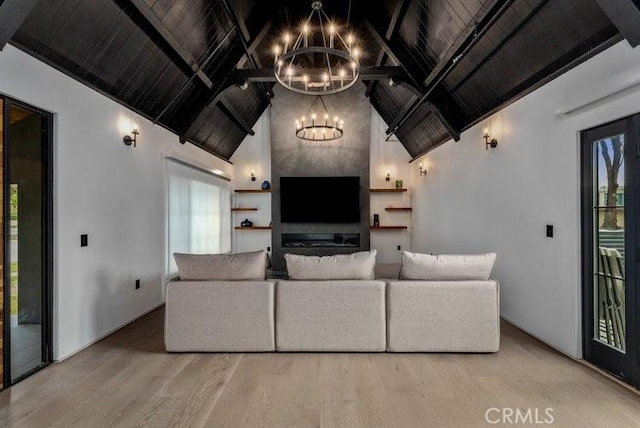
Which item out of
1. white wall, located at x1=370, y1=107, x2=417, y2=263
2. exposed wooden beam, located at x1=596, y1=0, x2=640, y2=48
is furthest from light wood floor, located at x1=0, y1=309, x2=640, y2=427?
white wall, located at x1=370, y1=107, x2=417, y2=263

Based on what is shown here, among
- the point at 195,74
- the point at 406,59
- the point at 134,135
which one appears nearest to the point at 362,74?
the point at 406,59

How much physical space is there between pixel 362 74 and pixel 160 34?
108 inches

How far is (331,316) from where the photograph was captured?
2.86 metres

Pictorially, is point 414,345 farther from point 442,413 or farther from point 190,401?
point 190,401

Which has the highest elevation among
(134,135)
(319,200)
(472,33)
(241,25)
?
(241,25)

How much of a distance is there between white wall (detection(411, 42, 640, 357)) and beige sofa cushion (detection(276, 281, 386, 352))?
1577 mm

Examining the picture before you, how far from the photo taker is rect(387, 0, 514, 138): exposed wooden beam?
300 centimetres

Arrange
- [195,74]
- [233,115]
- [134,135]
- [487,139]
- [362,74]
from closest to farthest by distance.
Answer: [134,135] → [487,139] → [195,74] → [362,74] → [233,115]

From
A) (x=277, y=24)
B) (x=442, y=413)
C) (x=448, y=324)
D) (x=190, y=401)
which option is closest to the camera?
(x=442, y=413)

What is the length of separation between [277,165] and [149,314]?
4.20m

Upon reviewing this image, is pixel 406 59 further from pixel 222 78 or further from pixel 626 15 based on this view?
pixel 626 15

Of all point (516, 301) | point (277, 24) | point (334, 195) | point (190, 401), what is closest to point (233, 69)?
point (277, 24)

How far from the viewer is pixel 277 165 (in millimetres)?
7383

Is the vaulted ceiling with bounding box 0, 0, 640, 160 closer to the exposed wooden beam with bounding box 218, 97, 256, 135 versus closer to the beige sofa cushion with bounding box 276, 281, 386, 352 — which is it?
the exposed wooden beam with bounding box 218, 97, 256, 135
